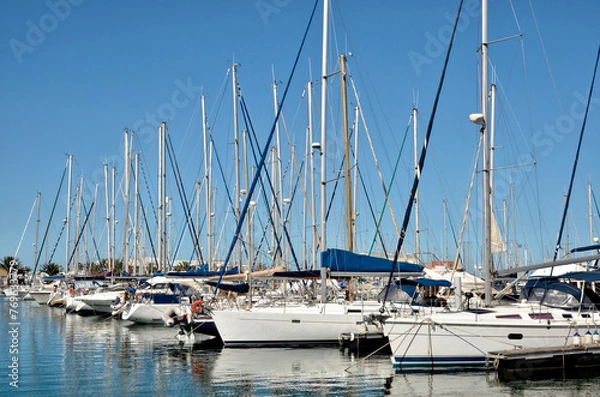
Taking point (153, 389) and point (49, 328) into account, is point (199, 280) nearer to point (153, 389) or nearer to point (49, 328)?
point (49, 328)

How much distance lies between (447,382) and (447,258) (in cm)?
4339

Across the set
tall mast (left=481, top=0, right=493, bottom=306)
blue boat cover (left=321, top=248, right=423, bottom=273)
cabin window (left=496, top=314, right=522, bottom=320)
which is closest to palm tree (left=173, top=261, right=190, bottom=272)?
blue boat cover (left=321, top=248, right=423, bottom=273)

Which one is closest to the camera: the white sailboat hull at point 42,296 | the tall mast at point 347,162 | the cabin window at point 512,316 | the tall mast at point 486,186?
the cabin window at point 512,316

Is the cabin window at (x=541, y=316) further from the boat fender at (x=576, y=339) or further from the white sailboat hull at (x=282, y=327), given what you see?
the white sailboat hull at (x=282, y=327)

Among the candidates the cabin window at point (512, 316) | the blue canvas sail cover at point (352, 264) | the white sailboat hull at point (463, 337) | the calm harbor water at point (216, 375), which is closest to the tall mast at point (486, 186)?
the cabin window at point (512, 316)

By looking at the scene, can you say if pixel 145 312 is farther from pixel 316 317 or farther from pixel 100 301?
pixel 316 317

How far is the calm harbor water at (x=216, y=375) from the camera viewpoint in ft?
64.9

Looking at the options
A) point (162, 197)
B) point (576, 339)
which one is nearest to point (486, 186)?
point (576, 339)

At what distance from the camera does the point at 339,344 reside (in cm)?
2853

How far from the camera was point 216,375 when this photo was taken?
22.4 metres

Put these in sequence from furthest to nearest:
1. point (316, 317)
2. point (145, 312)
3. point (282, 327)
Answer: point (145, 312) → point (316, 317) → point (282, 327)

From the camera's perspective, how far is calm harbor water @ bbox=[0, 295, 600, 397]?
64.9 ft

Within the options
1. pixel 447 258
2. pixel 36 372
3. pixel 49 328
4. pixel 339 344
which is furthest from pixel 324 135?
pixel 447 258

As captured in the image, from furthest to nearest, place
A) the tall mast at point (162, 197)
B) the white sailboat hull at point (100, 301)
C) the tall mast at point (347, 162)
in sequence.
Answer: the tall mast at point (162, 197)
the white sailboat hull at point (100, 301)
the tall mast at point (347, 162)
